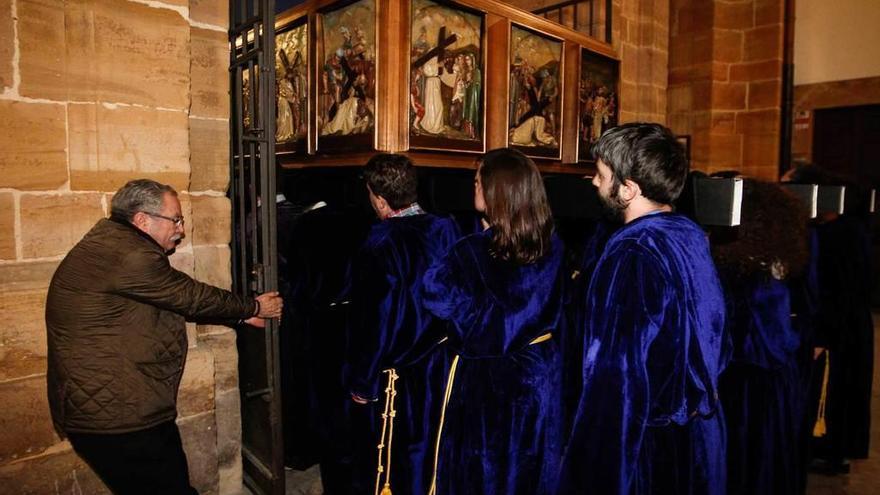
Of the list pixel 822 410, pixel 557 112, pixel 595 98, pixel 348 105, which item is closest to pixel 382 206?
pixel 348 105

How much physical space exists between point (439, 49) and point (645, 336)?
2.97m

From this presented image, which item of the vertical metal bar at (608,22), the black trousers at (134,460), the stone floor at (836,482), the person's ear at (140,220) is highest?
the vertical metal bar at (608,22)

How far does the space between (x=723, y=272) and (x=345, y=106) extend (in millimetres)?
2539

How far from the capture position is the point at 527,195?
7.51 feet

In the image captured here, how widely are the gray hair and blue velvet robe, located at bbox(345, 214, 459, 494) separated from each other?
2.86 ft

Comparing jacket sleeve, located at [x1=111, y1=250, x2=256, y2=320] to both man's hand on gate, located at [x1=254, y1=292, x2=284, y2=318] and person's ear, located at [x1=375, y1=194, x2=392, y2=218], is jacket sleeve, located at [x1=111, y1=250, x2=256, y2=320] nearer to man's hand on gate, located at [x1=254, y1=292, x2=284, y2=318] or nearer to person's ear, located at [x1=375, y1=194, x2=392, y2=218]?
man's hand on gate, located at [x1=254, y1=292, x2=284, y2=318]

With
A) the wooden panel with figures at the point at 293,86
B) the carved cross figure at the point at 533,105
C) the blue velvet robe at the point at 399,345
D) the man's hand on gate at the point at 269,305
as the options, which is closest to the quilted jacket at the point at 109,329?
the man's hand on gate at the point at 269,305

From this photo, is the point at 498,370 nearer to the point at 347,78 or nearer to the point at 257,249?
the point at 257,249

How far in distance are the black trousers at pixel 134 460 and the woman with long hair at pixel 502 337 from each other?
1.07 meters

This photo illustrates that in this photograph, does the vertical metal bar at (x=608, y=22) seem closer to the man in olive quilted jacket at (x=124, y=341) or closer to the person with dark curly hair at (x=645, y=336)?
the person with dark curly hair at (x=645, y=336)

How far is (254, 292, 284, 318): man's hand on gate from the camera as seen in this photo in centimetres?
279

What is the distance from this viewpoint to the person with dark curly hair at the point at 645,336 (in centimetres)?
159

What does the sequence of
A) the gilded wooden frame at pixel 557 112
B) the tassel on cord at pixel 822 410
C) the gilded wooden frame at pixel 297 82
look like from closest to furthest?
the tassel on cord at pixel 822 410 → the gilded wooden frame at pixel 297 82 → the gilded wooden frame at pixel 557 112

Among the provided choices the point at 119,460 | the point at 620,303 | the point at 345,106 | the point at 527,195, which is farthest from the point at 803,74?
the point at 119,460
